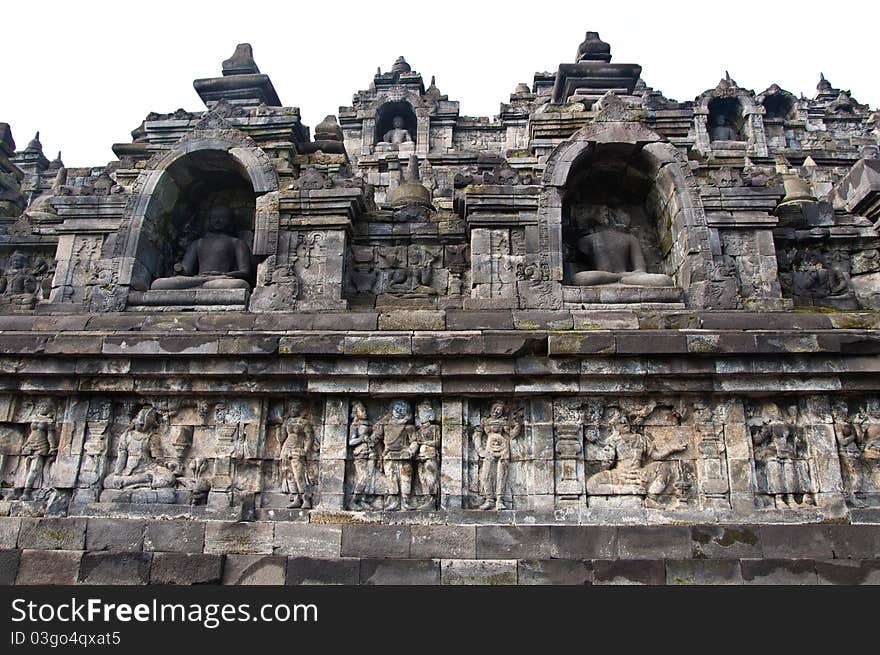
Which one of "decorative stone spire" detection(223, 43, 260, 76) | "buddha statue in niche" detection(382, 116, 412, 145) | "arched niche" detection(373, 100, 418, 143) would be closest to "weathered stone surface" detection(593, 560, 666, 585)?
"decorative stone spire" detection(223, 43, 260, 76)

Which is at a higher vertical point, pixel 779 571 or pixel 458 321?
pixel 458 321

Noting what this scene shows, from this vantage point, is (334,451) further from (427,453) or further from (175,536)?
(175,536)

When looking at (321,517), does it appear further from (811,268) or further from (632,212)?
(811,268)

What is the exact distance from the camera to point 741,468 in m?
8.19

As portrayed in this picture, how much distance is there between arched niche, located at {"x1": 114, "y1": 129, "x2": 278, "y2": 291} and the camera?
31.9ft

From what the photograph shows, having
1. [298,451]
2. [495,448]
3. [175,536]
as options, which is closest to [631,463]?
[495,448]

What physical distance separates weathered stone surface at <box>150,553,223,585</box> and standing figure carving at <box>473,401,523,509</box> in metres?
2.89

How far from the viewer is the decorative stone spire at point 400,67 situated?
25.9 meters

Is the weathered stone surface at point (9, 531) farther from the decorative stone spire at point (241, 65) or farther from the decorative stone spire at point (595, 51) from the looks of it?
the decorative stone spire at point (595, 51)

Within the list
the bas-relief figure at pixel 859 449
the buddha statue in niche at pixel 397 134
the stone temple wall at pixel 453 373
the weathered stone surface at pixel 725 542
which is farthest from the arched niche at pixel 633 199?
the buddha statue in niche at pixel 397 134

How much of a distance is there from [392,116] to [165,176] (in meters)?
15.6

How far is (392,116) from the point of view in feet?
81.7

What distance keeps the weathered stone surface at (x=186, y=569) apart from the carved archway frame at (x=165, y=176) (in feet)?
11.1

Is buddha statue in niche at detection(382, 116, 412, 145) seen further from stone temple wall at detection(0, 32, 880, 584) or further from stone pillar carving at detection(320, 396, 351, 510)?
stone pillar carving at detection(320, 396, 351, 510)
